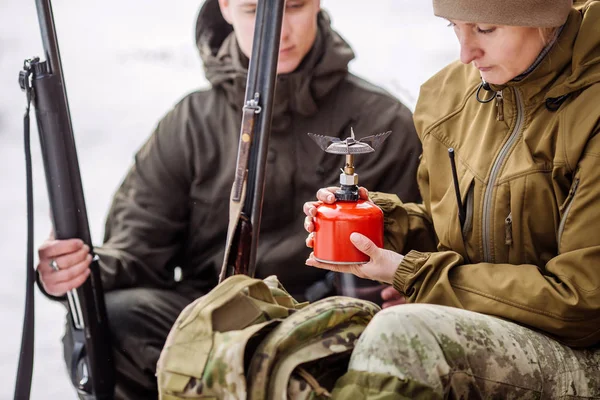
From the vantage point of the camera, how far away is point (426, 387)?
132 centimetres

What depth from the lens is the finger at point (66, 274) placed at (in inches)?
86.7

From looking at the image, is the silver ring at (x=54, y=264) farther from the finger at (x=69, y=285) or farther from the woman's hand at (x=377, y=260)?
the woman's hand at (x=377, y=260)

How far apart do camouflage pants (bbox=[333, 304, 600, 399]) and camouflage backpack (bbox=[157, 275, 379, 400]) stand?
0.19 ft

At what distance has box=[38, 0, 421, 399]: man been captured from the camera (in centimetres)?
243

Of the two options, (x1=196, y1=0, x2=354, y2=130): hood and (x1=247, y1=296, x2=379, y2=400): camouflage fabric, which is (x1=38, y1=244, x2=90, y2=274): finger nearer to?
(x1=196, y1=0, x2=354, y2=130): hood

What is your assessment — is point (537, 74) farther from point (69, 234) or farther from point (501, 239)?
point (69, 234)

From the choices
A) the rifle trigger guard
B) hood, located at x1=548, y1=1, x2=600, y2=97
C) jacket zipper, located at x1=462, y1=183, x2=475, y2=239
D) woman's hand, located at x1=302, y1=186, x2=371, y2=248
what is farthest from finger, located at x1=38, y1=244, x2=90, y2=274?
hood, located at x1=548, y1=1, x2=600, y2=97

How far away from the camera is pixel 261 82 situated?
1.86m

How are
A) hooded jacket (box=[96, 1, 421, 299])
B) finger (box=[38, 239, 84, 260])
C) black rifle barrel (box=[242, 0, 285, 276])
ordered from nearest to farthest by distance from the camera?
1. black rifle barrel (box=[242, 0, 285, 276])
2. finger (box=[38, 239, 84, 260])
3. hooded jacket (box=[96, 1, 421, 299])

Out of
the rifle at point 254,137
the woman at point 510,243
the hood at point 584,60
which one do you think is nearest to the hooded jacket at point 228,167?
the rifle at point 254,137

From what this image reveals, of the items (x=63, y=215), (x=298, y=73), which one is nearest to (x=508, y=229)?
(x=298, y=73)

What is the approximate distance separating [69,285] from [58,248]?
0.10 metres

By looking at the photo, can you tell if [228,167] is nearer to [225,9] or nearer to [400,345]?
[225,9]

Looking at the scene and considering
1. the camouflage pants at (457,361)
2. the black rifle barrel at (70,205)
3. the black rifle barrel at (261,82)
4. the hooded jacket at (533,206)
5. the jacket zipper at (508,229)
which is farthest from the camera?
the black rifle barrel at (70,205)
